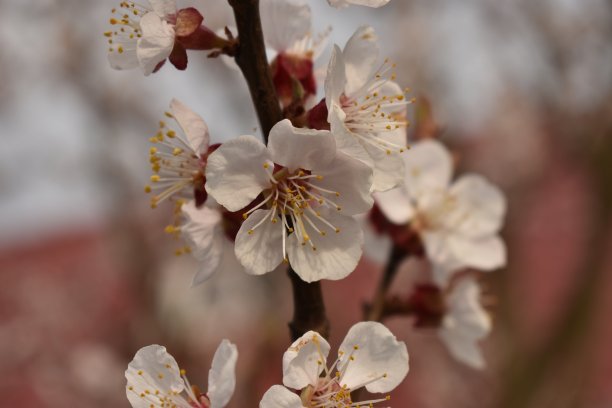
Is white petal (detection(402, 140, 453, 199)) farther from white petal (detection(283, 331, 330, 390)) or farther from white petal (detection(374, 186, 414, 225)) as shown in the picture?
white petal (detection(283, 331, 330, 390))

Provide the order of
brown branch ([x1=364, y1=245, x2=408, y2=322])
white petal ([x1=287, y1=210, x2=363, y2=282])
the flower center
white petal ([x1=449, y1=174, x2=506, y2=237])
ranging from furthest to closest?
1. white petal ([x1=449, y1=174, x2=506, y2=237])
2. brown branch ([x1=364, y1=245, x2=408, y2=322])
3. the flower center
4. white petal ([x1=287, y1=210, x2=363, y2=282])

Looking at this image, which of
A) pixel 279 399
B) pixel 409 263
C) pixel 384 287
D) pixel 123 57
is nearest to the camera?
pixel 279 399

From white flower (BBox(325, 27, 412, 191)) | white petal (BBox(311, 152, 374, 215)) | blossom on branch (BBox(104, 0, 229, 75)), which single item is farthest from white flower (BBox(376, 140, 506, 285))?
blossom on branch (BBox(104, 0, 229, 75))

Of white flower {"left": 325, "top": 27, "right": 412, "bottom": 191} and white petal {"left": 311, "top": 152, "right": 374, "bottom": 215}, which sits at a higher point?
white flower {"left": 325, "top": 27, "right": 412, "bottom": 191}

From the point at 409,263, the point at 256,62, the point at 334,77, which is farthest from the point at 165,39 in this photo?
the point at 409,263

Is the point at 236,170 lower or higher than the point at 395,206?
higher

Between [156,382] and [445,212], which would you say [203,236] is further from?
[445,212]

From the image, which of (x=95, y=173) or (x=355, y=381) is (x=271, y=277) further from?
(x=355, y=381)

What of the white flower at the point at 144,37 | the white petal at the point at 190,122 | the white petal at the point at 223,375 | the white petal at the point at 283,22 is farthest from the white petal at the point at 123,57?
the white petal at the point at 223,375
